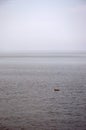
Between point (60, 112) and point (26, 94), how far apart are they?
1038 mm

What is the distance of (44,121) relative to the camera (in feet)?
9.11

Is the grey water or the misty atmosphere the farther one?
the misty atmosphere

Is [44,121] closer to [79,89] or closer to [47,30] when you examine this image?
[79,89]

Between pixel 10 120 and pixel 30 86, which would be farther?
pixel 30 86

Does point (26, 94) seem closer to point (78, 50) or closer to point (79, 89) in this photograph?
point (79, 89)

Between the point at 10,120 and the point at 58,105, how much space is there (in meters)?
0.77

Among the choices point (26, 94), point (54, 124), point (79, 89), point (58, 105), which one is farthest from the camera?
point (79, 89)

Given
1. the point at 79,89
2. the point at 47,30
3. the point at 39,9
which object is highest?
the point at 39,9

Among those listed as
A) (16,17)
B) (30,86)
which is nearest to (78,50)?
(16,17)

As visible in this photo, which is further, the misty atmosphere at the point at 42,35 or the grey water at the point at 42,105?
the misty atmosphere at the point at 42,35

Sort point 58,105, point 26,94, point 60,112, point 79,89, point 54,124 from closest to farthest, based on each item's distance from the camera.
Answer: point 54,124 < point 60,112 < point 58,105 < point 26,94 < point 79,89

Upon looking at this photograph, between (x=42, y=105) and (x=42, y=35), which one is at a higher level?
(x=42, y=35)

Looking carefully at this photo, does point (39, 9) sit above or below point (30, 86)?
above

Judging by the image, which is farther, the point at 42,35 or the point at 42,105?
the point at 42,35
